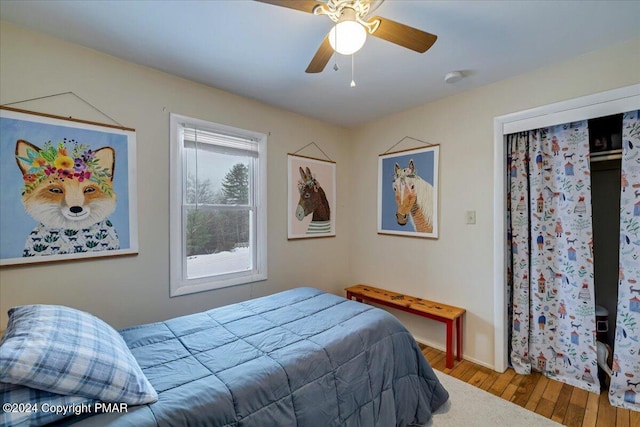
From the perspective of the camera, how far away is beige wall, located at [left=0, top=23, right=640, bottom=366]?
179 cm

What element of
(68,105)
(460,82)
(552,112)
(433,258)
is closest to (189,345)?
(68,105)

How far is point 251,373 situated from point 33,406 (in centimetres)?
71

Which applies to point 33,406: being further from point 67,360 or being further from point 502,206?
point 502,206

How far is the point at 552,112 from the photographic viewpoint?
211 centimetres

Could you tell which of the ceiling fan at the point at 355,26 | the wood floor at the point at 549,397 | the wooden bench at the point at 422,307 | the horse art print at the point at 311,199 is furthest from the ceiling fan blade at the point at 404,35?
the wood floor at the point at 549,397

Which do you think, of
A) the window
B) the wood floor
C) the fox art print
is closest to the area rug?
the wood floor

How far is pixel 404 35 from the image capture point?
139 cm

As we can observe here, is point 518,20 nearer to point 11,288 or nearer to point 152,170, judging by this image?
point 152,170

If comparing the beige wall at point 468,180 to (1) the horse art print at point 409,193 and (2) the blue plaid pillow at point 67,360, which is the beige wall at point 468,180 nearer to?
(1) the horse art print at point 409,193

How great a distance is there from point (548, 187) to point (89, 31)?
348 cm

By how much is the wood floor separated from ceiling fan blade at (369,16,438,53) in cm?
248

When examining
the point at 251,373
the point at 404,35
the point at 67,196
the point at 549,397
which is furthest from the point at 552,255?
the point at 67,196

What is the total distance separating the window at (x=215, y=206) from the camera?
229cm

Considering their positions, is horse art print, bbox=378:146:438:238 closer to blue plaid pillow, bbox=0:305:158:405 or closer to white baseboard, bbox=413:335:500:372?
white baseboard, bbox=413:335:500:372
